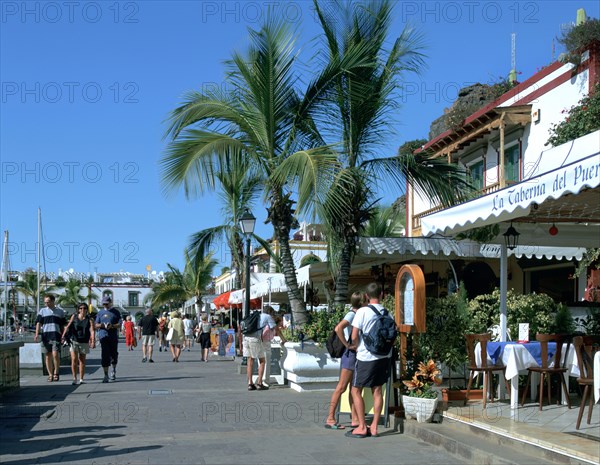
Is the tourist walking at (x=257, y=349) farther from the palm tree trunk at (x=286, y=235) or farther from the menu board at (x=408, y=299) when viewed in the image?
the menu board at (x=408, y=299)

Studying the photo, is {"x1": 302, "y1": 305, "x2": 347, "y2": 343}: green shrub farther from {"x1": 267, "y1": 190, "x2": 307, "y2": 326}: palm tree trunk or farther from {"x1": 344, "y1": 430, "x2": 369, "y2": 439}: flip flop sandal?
{"x1": 344, "y1": 430, "x2": 369, "y2": 439}: flip flop sandal

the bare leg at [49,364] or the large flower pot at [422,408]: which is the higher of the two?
the large flower pot at [422,408]

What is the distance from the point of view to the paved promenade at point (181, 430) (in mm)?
7402

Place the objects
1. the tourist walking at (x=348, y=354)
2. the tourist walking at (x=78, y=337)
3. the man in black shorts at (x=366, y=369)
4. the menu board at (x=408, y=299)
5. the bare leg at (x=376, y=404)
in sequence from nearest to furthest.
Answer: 1. the man in black shorts at (x=366, y=369)
2. the bare leg at (x=376, y=404)
3. the tourist walking at (x=348, y=354)
4. the menu board at (x=408, y=299)
5. the tourist walking at (x=78, y=337)

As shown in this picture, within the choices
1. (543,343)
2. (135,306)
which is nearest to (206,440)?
(543,343)

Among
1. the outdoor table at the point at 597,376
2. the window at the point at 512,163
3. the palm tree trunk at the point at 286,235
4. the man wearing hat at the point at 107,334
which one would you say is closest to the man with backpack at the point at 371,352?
the outdoor table at the point at 597,376

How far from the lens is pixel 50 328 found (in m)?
14.7

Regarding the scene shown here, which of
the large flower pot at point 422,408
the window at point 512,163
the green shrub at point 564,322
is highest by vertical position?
the window at point 512,163

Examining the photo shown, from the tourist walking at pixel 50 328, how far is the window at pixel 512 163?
46.1 feet

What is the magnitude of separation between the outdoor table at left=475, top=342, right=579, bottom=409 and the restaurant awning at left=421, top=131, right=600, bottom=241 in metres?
1.56

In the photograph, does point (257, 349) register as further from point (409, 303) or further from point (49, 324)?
point (409, 303)

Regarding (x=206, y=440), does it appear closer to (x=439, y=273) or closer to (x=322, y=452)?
(x=322, y=452)

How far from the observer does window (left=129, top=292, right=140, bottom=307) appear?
11438 centimetres

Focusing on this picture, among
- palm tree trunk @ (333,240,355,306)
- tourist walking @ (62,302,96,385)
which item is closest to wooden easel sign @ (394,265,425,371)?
palm tree trunk @ (333,240,355,306)
